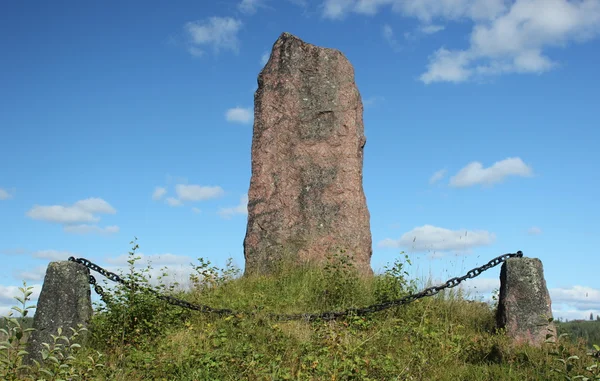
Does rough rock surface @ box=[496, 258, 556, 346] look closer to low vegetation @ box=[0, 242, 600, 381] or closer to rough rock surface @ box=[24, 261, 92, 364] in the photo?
low vegetation @ box=[0, 242, 600, 381]

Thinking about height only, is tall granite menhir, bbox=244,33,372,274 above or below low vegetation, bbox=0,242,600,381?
above

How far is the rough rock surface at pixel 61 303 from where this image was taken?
9.45 meters

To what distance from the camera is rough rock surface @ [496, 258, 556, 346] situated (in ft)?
31.2

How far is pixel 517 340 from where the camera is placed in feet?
31.2

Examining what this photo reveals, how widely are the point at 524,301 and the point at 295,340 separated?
149 inches

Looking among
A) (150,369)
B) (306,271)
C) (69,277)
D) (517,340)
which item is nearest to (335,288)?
(306,271)

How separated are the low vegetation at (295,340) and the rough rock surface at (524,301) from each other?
0.31m

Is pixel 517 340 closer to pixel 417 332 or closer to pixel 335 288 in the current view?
pixel 417 332

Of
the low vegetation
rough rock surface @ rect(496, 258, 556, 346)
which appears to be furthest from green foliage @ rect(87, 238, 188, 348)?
rough rock surface @ rect(496, 258, 556, 346)

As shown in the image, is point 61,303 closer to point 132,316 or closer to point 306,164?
point 132,316

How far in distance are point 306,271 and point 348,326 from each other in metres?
2.21

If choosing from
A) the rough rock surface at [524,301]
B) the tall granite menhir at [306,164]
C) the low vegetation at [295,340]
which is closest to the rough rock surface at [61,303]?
the low vegetation at [295,340]

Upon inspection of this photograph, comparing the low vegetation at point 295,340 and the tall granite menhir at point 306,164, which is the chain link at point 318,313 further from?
the tall granite menhir at point 306,164

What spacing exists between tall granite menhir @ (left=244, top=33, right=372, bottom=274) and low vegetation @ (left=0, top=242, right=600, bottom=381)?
25.7 inches
